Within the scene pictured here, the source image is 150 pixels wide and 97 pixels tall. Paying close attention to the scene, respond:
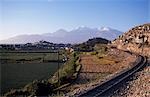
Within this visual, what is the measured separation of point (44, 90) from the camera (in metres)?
25.0

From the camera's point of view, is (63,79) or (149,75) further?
(63,79)

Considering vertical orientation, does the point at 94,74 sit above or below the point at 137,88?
below

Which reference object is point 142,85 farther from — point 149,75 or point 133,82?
point 149,75

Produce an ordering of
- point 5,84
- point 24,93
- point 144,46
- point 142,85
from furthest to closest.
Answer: point 144,46, point 5,84, point 24,93, point 142,85

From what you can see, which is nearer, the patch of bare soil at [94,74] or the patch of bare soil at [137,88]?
the patch of bare soil at [137,88]

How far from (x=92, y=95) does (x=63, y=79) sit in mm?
12881

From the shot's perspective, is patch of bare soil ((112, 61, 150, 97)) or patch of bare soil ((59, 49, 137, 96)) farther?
patch of bare soil ((59, 49, 137, 96))

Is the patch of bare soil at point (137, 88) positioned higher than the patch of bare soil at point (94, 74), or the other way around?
the patch of bare soil at point (137, 88)

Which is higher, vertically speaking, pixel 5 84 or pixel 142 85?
pixel 142 85

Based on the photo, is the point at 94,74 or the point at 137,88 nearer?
the point at 137,88

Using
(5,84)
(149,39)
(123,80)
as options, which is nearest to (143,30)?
(149,39)

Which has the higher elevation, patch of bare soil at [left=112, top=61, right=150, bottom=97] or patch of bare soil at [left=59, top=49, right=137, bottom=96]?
patch of bare soil at [left=112, top=61, right=150, bottom=97]

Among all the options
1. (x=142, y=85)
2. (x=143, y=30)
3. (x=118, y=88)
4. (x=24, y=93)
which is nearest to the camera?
(x=118, y=88)

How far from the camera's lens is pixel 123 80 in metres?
26.7
